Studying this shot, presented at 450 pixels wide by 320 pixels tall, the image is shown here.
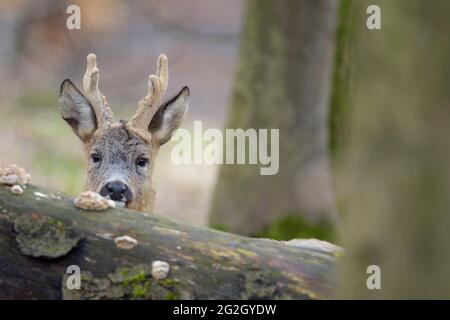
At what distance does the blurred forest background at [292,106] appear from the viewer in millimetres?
3695

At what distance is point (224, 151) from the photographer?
13.1 meters

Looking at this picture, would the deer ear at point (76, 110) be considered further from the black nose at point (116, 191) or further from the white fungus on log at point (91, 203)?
the white fungus on log at point (91, 203)

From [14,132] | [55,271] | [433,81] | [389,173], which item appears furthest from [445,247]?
[14,132]

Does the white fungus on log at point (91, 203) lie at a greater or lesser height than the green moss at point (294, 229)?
greater

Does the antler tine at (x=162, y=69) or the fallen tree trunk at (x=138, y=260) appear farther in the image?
the antler tine at (x=162, y=69)

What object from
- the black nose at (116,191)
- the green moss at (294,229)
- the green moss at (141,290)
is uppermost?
the black nose at (116,191)

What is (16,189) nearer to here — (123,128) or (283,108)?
(123,128)

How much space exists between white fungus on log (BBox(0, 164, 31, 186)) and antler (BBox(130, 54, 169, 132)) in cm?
281

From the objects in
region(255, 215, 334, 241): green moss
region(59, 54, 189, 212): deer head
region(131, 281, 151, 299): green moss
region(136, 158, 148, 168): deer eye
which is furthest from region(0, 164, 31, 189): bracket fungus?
region(255, 215, 334, 241): green moss

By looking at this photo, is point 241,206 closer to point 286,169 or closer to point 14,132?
point 286,169

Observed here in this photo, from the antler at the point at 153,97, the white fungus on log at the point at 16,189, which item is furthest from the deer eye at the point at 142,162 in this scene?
the white fungus on log at the point at 16,189

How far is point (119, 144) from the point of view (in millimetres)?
8766

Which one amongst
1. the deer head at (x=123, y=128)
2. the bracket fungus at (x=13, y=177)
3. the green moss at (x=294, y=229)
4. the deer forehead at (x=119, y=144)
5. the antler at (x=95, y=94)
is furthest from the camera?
the green moss at (x=294, y=229)

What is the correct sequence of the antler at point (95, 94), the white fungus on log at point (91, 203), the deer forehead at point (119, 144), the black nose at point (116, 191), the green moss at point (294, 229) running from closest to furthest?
1. the white fungus on log at point (91, 203)
2. the black nose at point (116, 191)
3. the antler at point (95, 94)
4. the deer forehead at point (119, 144)
5. the green moss at point (294, 229)
